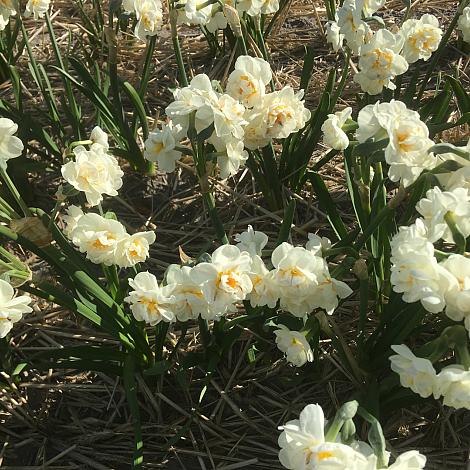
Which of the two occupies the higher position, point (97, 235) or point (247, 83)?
point (247, 83)

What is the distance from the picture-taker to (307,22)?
3221 mm

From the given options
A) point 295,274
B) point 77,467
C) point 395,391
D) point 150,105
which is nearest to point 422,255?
point 295,274

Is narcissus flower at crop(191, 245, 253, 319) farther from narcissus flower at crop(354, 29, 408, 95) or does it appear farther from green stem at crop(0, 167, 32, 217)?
narcissus flower at crop(354, 29, 408, 95)

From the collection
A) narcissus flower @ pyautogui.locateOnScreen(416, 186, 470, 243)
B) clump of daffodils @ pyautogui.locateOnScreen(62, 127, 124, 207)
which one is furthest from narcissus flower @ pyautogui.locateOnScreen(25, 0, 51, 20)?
narcissus flower @ pyautogui.locateOnScreen(416, 186, 470, 243)

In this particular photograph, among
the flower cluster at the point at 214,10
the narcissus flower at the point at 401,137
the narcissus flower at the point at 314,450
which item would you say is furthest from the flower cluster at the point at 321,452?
the flower cluster at the point at 214,10

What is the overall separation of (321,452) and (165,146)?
866mm

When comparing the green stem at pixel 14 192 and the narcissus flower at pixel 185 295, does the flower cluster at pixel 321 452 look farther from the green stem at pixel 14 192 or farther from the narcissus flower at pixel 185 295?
the green stem at pixel 14 192

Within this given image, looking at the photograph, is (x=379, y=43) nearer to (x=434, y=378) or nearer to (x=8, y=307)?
(x=434, y=378)

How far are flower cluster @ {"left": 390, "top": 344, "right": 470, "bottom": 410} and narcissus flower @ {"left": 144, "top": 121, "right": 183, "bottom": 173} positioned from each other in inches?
29.2

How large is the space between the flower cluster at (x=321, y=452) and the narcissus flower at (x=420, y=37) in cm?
124

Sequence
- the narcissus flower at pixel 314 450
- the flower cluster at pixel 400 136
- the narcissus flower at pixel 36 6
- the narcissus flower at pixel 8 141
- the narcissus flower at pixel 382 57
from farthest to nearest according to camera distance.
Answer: the narcissus flower at pixel 36 6, the narcissus flower at pixel 382 57, the narcissus flower at pixel 8 141, the flower cluster at pixel 400 136, the narcissus flower at pixel 314 450

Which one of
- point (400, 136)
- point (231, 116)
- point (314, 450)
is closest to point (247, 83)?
point (231, 116)

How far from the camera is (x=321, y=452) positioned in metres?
1.20

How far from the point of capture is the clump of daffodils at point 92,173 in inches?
64.2
